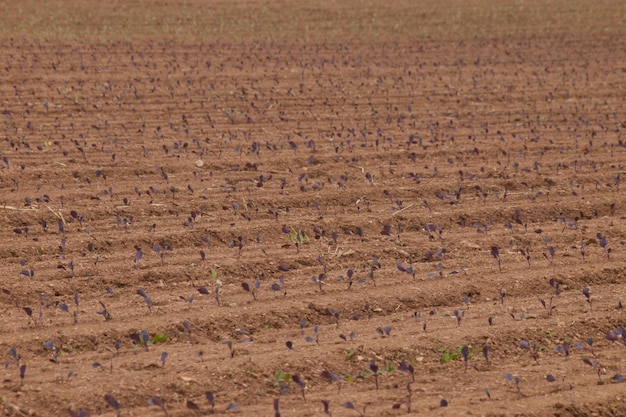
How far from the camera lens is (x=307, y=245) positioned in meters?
7.05

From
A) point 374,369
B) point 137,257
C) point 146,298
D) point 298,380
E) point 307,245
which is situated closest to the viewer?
point 298,380

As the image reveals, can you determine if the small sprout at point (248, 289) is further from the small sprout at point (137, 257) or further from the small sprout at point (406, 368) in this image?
the small sprout at point (406, 368)

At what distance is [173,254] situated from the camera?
265 inches

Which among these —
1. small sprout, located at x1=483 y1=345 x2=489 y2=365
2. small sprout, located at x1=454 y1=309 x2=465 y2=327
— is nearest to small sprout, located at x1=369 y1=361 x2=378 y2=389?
small sprout, located at x1=483 y1=345 x2=489 y2=365

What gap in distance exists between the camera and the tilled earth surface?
15.7 ft

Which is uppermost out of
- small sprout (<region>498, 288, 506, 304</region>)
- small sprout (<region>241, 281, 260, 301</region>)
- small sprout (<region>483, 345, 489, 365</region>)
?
small sprout (<region>241, 281, 260, 301</region>)

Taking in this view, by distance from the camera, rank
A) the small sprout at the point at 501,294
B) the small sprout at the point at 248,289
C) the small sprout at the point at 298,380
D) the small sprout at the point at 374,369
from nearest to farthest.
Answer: the small sprout at the point at 298,380 < the small sprout at the point at 374,369 < the small sprout at the point at 248,289 < the small sprout at the point at 501,294

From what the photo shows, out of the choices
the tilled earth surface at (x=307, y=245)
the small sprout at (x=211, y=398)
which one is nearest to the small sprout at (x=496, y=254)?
the tilled earth surface at (x=307, y=245)

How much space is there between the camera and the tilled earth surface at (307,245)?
4.78 m

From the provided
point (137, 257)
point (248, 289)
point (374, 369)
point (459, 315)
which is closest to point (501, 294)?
point (459, 315)

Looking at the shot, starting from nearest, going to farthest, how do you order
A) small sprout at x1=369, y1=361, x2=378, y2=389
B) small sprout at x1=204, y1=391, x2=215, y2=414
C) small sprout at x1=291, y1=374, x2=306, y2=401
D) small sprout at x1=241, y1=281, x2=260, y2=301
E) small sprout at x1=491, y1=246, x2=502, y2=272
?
small sprout at x1=204, y1=391, x2=215, y2=414 < small sprout at x1=291, y1=374, x2=306, y2=401 < small sprout at x1=369, y1=361, x2=378, y2=389 < small sprout at x1=241, y1=281, x2=260, y2=301 < small sprout at x1=491, y1=246, x2=502, y2=272

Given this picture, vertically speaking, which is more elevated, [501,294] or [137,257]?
[137,257]

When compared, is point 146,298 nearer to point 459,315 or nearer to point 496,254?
point 459,315

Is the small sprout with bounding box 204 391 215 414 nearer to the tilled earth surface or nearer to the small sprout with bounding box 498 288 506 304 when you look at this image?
the tilled earth surface
